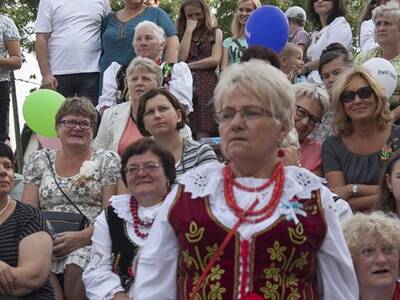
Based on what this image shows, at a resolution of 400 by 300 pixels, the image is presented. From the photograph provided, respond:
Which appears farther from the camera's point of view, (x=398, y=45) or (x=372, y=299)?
(x=398, y=45)

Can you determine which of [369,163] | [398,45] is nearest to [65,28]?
[398,45]

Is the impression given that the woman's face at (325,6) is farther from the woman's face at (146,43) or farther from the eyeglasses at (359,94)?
the eyeglasses at (359,94)

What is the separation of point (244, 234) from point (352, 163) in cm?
282

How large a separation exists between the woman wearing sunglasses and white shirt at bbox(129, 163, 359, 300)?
99.5 inches

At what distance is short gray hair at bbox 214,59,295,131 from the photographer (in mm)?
3057

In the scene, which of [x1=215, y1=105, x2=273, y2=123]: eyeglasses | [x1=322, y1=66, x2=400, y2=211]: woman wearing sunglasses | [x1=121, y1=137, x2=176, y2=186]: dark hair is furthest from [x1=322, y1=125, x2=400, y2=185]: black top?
[x1=215, y1=105, x2=273, y2=123]: eyeglasses

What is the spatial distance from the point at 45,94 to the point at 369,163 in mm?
2801

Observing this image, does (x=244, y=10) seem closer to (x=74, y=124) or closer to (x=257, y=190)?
(x=74, y=124)

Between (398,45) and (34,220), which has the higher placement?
(398,45)

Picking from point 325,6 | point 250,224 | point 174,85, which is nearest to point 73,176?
point 174,85

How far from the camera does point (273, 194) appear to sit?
314cm

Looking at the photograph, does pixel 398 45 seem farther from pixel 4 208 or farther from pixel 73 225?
pixel 4 208

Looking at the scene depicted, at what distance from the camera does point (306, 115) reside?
615 centimetres

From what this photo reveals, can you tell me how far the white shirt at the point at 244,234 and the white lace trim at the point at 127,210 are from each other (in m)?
1.71
